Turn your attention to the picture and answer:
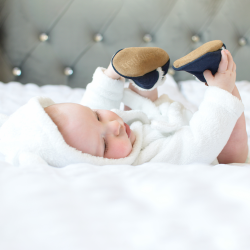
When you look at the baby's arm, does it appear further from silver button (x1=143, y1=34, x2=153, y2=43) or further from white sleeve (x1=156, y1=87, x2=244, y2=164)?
silver button (x1=143, y1=34, x2=153, y2=43)

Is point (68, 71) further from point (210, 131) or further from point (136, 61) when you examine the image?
point (210, 131)

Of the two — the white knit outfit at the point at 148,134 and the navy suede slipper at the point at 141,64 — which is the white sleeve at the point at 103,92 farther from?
the navy suede slipper at the point at 141,64

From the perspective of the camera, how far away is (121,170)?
443 mm

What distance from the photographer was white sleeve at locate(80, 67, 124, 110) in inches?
36.2

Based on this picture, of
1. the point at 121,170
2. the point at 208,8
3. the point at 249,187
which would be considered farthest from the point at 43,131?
the point at 208,8

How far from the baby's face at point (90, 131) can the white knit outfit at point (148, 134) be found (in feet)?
0.08

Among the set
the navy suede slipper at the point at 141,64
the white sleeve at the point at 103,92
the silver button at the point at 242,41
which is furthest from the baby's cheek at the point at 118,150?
the silver button at the point at 242,41

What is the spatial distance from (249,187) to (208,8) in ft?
4.95

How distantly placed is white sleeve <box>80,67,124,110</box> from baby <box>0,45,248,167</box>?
136 mm

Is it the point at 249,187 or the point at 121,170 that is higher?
the point at 249,187

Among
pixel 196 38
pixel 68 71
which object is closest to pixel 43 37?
pixel 68 71

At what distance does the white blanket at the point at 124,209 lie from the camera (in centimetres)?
25

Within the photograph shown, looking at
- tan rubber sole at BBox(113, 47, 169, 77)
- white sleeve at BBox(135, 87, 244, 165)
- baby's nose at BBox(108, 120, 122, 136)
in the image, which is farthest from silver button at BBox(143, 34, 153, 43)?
baby's nose at BBox(108, 120, 122, 136)

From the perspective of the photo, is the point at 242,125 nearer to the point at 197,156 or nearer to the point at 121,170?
the point at 197,156
